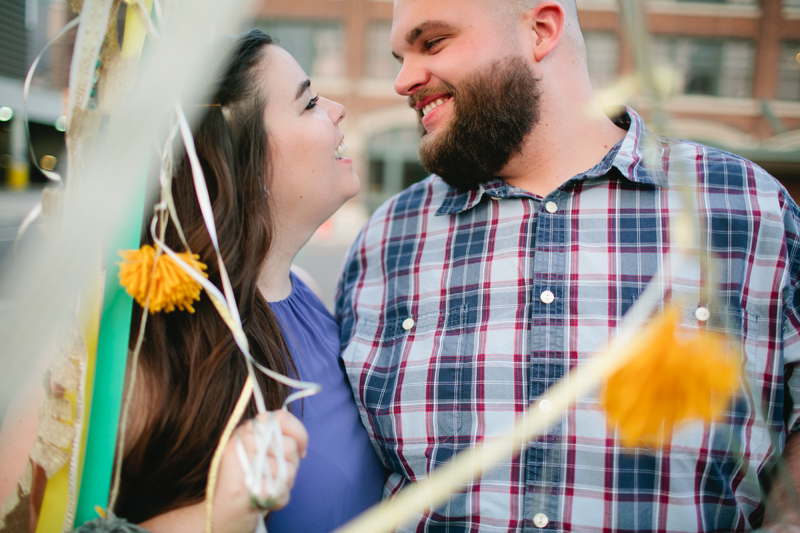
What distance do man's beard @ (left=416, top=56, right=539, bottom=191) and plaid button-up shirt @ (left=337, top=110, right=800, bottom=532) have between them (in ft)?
0.29

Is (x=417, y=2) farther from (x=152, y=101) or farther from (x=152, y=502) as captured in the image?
(x=152, y=502)

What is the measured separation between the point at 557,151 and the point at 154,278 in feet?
3.96

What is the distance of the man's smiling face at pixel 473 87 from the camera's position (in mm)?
1562

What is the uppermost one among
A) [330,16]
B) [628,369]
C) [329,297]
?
[628,369]

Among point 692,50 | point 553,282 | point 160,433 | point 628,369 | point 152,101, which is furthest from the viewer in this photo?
point 692,50

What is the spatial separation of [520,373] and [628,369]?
31.9 inches

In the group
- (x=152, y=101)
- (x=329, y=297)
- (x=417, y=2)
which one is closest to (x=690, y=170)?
(x=417, y=2)

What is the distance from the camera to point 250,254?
4.19ft

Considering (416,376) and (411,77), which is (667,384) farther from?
(411,77)

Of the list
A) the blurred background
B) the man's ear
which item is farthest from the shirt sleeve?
the blurred background

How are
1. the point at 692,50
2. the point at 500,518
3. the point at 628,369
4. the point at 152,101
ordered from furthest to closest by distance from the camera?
the point at 692,50 → the point at 500,518 → the point at 152,101 → the point at 628,369

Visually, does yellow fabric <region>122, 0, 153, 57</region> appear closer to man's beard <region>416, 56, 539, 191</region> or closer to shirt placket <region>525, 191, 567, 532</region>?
man's beard <region>416, 56, 539, 191</region>

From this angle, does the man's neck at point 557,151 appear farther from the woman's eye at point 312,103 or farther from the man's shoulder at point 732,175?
the woman's eye at point 312,103

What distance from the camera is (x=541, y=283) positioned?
1368 mm
